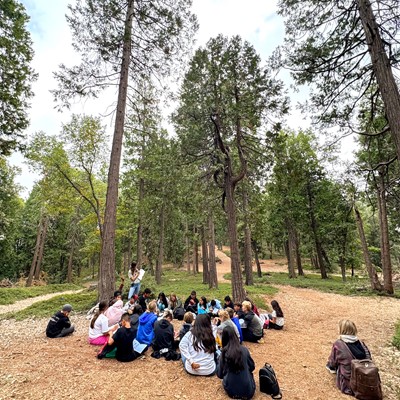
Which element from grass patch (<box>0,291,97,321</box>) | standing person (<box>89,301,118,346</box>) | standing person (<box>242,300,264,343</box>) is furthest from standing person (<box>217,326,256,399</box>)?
grass patch (<box>0,291,97,321</box>)

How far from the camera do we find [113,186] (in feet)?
28.3

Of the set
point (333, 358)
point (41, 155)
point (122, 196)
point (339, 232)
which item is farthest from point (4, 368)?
point (339, 232)

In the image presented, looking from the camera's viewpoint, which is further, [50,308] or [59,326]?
[50,308]

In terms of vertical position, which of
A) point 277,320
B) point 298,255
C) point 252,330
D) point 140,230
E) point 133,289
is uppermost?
point 140,230

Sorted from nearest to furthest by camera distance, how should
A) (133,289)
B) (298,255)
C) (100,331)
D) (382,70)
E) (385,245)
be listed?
(382,70)
(100,331)
(133,289)
(385,245)
(298,255)

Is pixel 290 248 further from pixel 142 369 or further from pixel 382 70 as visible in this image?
pixel 142 369

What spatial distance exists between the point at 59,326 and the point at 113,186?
463 centimetres

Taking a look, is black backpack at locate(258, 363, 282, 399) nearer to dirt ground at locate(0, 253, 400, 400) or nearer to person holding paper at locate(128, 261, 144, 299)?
dirt ground at locate(0, 253, 400, 400)

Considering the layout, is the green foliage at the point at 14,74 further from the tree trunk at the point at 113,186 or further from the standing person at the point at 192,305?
the standing person at the point at 192,305

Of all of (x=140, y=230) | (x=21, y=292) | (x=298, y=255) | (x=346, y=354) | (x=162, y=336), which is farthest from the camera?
(x=298, y=255)

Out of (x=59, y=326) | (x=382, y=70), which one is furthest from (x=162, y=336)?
(x=382, y=70)

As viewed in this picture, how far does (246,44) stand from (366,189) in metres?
10.9

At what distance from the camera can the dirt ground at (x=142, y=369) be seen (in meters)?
3.62

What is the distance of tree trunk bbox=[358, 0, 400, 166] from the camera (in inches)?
207
